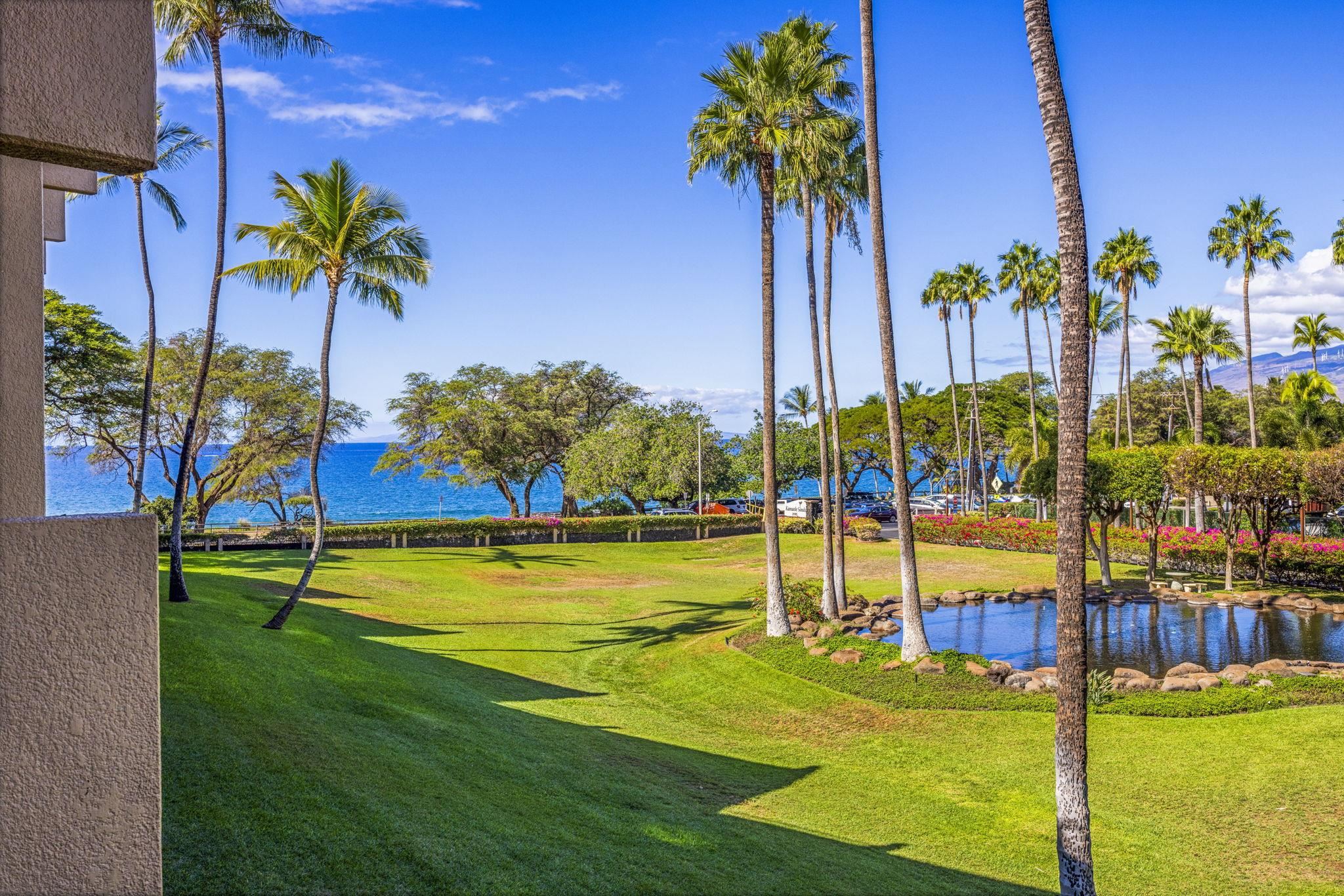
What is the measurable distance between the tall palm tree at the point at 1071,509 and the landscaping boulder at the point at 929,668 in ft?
27.3

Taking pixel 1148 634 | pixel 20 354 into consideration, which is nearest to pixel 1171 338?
pixel 1148 634

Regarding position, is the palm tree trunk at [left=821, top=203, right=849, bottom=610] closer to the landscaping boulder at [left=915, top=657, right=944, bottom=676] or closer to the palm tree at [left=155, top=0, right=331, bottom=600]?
the landscaping boulder at [left=915, top=657, right=944, bottom=676]

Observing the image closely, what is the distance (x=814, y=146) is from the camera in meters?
17.6

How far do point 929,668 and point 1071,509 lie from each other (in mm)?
9212

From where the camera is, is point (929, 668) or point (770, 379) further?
point (770, 379)

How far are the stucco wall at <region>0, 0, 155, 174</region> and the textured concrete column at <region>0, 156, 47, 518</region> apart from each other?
2250 mm

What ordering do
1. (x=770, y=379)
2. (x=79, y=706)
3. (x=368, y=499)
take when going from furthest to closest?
(x=368, y=499) → (x=770, y=379) → (x=79, y=706)

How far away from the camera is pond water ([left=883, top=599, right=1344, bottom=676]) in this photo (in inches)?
709

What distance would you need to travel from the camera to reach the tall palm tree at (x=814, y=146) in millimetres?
17766

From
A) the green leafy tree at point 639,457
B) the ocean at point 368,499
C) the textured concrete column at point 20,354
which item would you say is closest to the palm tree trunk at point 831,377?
the textured concrete column at point 20,354

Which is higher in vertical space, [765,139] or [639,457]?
[765,139]

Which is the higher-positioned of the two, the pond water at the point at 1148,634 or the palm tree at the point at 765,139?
the palm tree at the point at 765,139

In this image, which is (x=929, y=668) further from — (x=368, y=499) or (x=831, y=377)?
(x=368, y=499)

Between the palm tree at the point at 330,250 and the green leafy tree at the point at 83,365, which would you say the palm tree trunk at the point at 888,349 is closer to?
the palm tree at the point at 330,250
